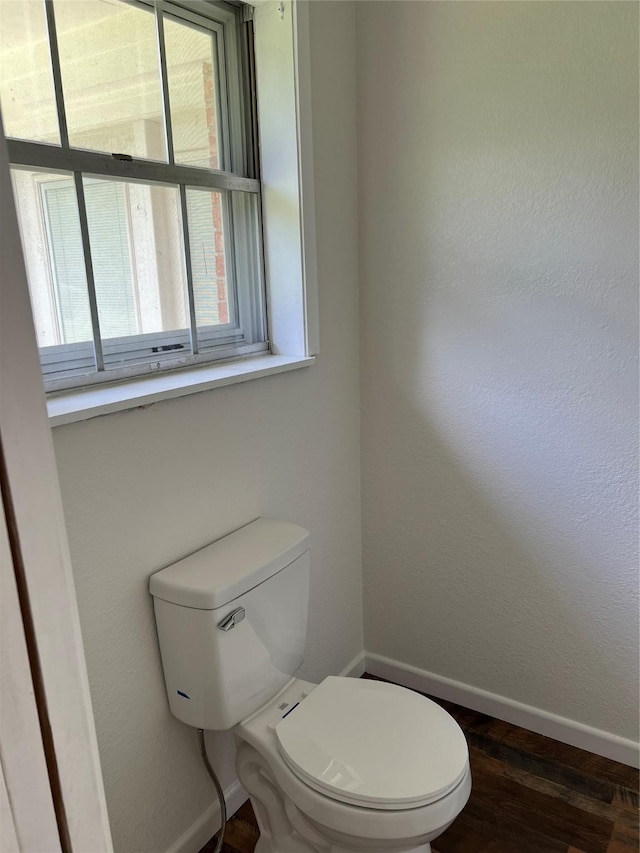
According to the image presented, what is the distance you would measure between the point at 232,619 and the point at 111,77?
1.16 m

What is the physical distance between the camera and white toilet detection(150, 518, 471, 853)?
3.97 feet

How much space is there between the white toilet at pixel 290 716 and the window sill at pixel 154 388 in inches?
14.5

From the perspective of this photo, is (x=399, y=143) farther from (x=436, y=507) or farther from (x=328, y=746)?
(x=328, y=746)

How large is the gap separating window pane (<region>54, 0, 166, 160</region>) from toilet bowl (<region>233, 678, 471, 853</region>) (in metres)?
1.29

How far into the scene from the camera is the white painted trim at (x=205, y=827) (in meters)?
1.49

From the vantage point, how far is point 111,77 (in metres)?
1.34

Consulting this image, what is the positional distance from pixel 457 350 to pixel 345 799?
1174 millimetres

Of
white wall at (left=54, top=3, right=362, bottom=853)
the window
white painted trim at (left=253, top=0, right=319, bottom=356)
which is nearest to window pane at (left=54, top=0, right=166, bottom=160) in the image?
the window

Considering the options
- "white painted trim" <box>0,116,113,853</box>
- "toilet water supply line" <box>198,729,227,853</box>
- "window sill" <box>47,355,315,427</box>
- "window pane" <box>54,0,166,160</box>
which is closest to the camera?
"white painted trim" <box>0,116,113,853</box>

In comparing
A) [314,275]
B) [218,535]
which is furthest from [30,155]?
[218,535]

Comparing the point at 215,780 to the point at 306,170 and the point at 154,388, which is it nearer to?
the point at 154,388

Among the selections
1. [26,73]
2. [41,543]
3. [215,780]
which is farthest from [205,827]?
[26,73]

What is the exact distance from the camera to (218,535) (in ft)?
4.96

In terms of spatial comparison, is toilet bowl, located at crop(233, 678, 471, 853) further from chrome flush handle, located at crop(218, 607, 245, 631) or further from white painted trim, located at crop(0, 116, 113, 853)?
white painted trim, located at crop(0, 116, 113, 853)
